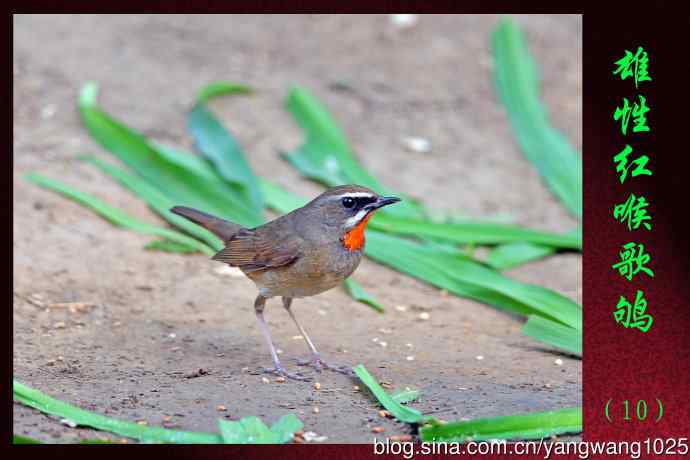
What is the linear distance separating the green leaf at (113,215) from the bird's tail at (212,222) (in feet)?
3.00

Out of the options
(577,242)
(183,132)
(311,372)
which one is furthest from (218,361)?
(183,132)

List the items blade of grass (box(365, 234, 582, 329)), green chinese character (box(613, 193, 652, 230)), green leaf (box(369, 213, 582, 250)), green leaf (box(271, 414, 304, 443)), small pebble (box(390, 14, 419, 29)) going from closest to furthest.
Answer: green leaf (box(271, 414, 304, 443)) → green chinese character (box(613, 193, 652, 230)) → blade of grass (box(365, 234, 582, 329)) → green leaf (box(369, 213, 582, 250)) → small pebble (box(390, 14, 419, 29))

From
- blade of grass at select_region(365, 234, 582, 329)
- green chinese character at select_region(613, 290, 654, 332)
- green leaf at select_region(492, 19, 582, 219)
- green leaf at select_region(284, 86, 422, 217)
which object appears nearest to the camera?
green chinese character at select_region(613, 290, 654, 332)

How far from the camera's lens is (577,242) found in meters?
8.14

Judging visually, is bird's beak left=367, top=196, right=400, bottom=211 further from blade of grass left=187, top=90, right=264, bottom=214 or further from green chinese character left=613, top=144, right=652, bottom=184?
blade of grass left=187, top=90, right=264, bottom=214

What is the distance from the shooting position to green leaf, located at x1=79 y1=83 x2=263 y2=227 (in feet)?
26.6

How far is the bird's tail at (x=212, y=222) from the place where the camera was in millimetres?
6785

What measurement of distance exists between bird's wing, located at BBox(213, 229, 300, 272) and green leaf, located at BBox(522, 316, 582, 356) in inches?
67.6

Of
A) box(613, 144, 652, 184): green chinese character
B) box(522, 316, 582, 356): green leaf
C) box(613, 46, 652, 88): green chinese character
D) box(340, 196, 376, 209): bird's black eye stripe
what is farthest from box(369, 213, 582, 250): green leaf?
box(613, 46, 652, 88): green chinese character

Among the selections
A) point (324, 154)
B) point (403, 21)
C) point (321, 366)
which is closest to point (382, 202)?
point (321, 366)

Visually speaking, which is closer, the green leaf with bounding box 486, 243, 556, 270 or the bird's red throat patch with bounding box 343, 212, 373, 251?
the bird's red throat patch with bounding box 343, 212, 373, 251

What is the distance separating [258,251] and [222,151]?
289 cm

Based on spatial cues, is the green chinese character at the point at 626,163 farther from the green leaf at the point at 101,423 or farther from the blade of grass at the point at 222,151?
the blade of grass at the point at 222,151

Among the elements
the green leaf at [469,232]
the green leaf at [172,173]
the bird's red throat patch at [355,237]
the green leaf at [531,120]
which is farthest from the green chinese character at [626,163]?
the green leaf at [172,173]
